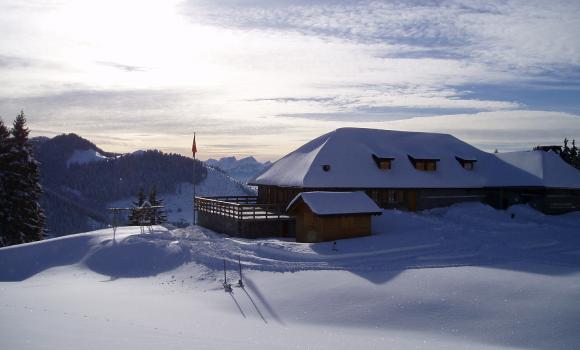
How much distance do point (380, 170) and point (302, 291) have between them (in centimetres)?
1839

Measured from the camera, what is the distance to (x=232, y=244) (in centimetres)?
2411

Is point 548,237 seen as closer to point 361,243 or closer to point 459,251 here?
point 459,251

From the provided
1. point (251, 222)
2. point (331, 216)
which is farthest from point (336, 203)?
point (251, 222)

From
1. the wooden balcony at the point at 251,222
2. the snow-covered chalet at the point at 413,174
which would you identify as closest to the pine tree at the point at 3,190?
the wooden balcony at the point at 251,222

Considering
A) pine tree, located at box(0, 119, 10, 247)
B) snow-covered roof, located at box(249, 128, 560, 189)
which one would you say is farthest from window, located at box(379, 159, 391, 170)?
pine tree, located at box(0, 119, 10, 247)

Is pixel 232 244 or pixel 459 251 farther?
pixel 232 244

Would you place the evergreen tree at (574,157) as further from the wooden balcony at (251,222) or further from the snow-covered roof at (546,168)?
the wooden balcony at (251,222)

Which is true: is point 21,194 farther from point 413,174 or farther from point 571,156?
point 571,156

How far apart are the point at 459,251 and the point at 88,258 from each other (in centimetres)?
1837

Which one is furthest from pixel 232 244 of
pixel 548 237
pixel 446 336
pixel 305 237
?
pixel 548 237

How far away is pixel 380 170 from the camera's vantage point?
3325 centimetres

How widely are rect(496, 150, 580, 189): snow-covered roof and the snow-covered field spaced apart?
8.50 m

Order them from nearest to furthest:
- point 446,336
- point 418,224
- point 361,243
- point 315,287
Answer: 1. point 446,336
2. point 315,287
3. point 361,243
4. point 418,224

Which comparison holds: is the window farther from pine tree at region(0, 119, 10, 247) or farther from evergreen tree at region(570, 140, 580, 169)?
evergreen tree at region(570, 140, 580, 169)
